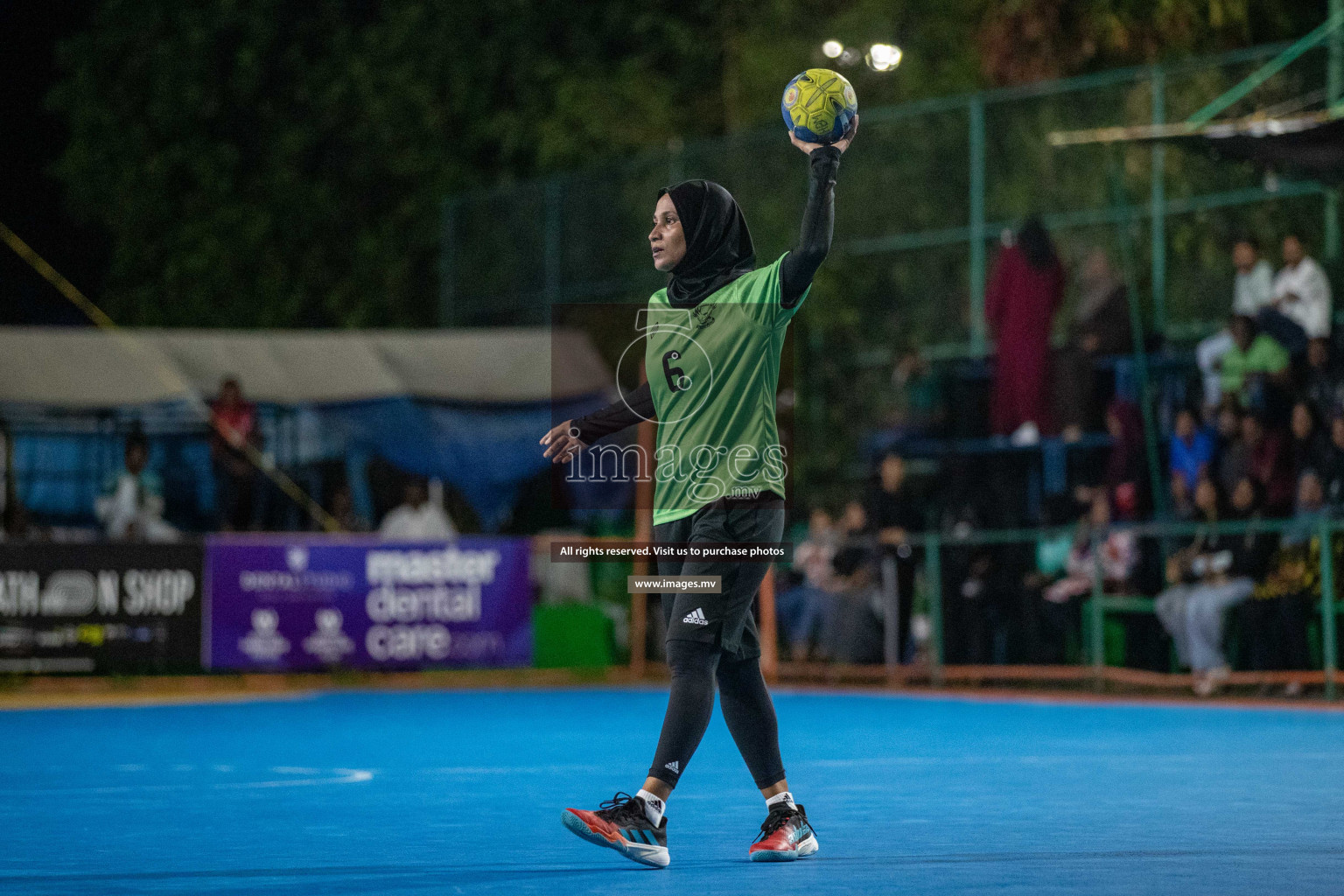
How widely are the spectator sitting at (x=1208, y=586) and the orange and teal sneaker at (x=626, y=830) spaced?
35.1ft

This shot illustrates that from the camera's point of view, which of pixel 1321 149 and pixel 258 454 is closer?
pixel 1321 149

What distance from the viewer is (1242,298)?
1814 centimetres

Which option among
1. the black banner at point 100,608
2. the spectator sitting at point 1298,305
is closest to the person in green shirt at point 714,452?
the spectator sitting at point 1298,305

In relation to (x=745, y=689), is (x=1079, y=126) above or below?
above

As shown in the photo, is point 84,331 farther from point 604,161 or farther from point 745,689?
point 745,689

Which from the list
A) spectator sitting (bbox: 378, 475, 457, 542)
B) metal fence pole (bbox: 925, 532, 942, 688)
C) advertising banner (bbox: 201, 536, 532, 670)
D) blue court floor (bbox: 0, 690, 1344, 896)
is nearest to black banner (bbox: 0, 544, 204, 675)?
advertising banner (bbox: 201, 536, 532, 670)

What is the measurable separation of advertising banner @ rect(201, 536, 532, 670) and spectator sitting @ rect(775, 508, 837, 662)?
260cm

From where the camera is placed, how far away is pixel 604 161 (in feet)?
97.8

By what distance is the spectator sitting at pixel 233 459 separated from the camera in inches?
863

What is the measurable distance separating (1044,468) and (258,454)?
8356 mm

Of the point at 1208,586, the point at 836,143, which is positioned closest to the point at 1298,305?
the point at 1208,586

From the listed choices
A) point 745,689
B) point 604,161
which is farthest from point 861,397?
→ point 745,689

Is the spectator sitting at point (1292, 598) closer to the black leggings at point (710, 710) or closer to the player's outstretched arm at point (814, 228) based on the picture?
the black leggings at point (710, 710)

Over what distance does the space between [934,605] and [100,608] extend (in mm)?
7634
